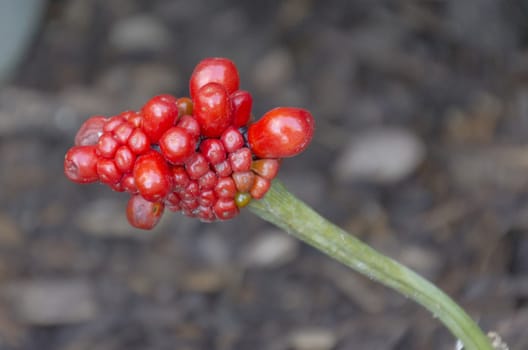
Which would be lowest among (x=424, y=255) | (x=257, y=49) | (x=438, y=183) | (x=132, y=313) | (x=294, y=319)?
(x=132, y=313)

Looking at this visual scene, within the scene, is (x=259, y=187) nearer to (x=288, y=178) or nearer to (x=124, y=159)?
(x=124, y=159)

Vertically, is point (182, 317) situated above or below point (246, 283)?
below

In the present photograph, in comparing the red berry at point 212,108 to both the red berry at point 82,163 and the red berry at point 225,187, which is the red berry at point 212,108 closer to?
the red berry at point 225,187

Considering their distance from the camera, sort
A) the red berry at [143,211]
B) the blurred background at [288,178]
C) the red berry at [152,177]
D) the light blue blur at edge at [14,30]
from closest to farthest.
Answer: the red berry at [152,177] → the red berry at [143,211] → the blurred background at [288,178] → the light blue blur at edge at [14,30]

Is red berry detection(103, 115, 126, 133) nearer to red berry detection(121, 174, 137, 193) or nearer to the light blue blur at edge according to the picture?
red berry detection(121, 174, 137, 193)

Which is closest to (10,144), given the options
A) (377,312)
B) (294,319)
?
(294,319)

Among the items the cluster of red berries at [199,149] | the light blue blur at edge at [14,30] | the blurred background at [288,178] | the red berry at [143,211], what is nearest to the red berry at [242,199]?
the cluster of red berries at [199,149]

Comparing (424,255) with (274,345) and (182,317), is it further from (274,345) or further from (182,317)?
(182,317)
